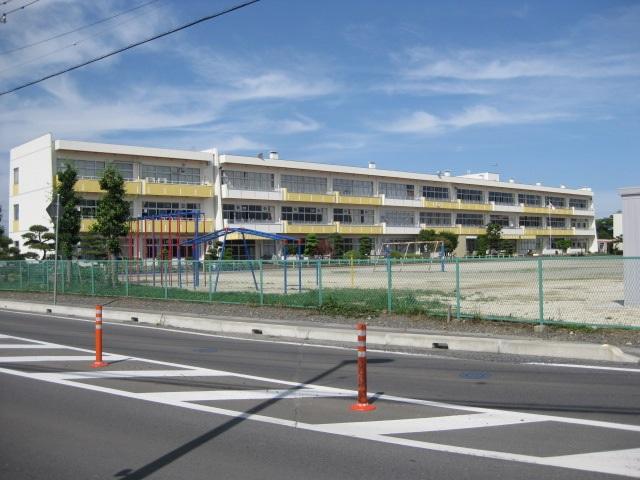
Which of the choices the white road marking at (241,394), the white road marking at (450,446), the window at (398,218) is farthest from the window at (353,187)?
the white road marking at (241,394)

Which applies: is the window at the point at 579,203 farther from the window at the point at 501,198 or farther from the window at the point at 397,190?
the window at the point at 397,190

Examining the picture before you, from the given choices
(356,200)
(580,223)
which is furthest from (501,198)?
(356,200)

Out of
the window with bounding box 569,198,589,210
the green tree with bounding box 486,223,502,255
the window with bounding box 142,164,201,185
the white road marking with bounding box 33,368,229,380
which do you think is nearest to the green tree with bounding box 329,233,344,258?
the window with bounding box 142,164,201,185

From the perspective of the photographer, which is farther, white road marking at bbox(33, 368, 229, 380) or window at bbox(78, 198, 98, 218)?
window at bbox(78, 198, 98, 218)

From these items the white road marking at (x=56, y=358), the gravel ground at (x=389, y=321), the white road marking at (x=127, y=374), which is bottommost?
the white road marking at (x=127, y=374)

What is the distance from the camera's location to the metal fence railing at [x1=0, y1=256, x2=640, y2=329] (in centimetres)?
1642

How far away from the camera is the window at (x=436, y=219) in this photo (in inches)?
3467

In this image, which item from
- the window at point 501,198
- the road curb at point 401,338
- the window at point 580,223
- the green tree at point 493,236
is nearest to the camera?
the road curb at point 401,338

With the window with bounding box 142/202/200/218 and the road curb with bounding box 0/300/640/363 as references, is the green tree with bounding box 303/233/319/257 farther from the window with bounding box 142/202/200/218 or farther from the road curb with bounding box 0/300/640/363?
the road curb with bounding box 0/300/640/363

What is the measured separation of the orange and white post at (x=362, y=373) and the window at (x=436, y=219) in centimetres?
8073

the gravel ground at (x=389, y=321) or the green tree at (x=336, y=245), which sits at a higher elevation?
the green tree at (x=336, y=245)

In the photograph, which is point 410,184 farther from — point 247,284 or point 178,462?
point 178,462

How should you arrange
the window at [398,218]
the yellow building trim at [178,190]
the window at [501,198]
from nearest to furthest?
the yellow building trim at [178,190] → the window at [398,218] → the window at [501,198]

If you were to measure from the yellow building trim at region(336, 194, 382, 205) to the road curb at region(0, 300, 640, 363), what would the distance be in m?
56.1
